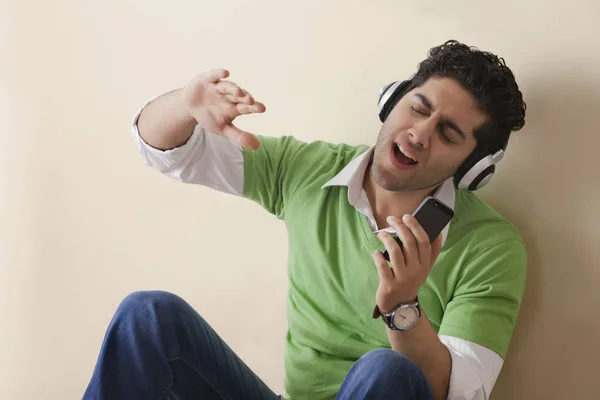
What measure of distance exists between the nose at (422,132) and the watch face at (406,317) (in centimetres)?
29

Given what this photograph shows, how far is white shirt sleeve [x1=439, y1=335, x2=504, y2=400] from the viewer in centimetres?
115

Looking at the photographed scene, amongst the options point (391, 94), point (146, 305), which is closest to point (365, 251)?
point (391, 94)

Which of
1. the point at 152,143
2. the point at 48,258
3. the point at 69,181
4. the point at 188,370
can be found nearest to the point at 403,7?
the point at 152,143

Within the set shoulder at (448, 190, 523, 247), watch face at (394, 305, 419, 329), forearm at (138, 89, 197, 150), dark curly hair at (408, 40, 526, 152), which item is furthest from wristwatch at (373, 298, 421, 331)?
forearm at (138, 89, 197, 150)

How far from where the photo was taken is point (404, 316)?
1094mm

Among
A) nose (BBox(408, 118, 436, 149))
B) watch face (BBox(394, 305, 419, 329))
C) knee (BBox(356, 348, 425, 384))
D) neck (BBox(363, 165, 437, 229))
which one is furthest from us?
neck (BBox(363, 165, 437, 229))

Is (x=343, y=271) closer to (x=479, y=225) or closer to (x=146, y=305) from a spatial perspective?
(x=479, y=225)

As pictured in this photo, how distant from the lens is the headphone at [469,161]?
1.22 m

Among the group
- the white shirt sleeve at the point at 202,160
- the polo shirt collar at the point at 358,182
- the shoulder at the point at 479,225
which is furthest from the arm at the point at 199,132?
the shoulder at the point at 479,225

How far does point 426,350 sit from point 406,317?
0.23 feet

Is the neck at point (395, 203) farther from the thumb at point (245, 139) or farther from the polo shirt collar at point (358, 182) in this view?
the thumb at point (245, 139)

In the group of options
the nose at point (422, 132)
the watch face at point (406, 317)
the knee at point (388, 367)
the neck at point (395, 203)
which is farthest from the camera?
the neck at point (395, 203)

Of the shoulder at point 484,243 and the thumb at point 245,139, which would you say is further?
the shoulder at point 484,243

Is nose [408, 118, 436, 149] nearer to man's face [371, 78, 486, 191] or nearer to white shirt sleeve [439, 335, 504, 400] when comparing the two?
man's face [371, 78, 486, 191]
